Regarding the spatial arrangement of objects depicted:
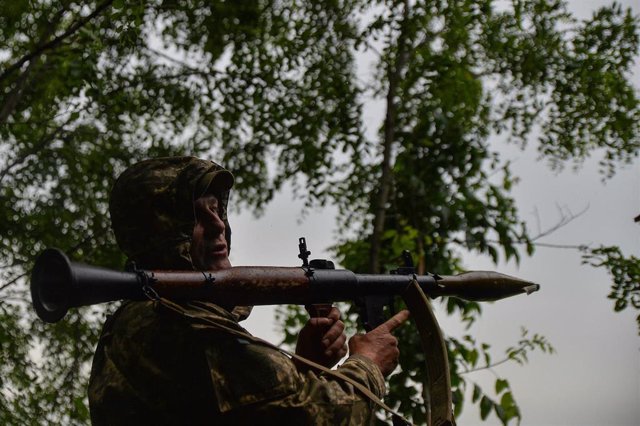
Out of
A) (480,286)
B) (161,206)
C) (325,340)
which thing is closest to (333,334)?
(325,340)

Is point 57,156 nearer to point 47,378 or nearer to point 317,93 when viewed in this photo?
point 47,378

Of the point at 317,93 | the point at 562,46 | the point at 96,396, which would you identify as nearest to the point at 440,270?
the point at 317,93

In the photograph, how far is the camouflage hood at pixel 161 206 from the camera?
341 centimetres

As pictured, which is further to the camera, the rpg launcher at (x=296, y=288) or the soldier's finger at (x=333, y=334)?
the soldier's finger at (x=333, y=334)

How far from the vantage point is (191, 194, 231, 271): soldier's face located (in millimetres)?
3461

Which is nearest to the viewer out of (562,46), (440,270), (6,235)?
(440,270)

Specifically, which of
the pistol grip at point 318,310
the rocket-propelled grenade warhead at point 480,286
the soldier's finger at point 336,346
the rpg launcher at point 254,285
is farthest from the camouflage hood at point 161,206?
the rocket-propelled grenade warhead at point 480,286

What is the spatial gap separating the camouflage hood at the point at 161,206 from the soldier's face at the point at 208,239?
0.15 feet

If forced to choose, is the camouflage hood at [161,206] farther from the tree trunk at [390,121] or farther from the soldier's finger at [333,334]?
the tree trunk at [390,121]

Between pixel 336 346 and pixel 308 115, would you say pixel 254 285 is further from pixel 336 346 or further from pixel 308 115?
pixel 308 115

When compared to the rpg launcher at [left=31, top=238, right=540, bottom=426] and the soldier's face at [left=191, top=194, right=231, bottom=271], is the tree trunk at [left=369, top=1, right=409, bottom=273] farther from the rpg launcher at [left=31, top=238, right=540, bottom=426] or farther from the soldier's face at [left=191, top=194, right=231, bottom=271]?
the soldier's face at [left=191, top=194, right=231, bottom=271]

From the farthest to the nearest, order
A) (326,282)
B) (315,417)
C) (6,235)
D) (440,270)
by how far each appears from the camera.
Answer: (6,235) < (440,270) < (326,282) < (315,417)

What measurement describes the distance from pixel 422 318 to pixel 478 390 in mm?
2753

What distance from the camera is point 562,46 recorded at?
8.41 meters
